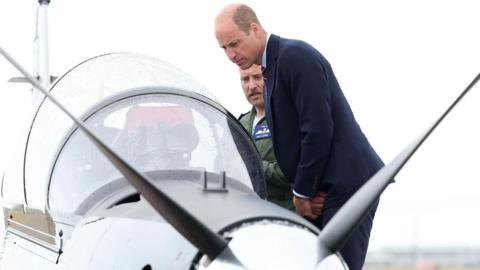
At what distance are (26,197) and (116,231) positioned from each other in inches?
65.9

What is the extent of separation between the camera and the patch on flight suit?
6824mm

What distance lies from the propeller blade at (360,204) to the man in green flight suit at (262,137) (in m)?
1.79

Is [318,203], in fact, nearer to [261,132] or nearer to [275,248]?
[261,132]

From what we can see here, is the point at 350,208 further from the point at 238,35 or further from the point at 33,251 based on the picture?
the point at 33,251

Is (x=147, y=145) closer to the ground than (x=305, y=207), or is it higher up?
higher up

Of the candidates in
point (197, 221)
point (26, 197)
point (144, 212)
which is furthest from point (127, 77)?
point (197, 221)

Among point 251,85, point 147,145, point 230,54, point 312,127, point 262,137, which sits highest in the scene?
point 230,54

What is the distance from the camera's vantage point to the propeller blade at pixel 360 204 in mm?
4156

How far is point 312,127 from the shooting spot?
5.52 metres

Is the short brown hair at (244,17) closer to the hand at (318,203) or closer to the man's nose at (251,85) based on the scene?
the hand at (318,203)

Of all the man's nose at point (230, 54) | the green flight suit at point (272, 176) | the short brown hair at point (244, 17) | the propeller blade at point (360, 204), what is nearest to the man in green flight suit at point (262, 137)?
the green flight suit at point (272, 176)

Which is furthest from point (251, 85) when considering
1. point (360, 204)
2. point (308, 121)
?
point (360, 204)

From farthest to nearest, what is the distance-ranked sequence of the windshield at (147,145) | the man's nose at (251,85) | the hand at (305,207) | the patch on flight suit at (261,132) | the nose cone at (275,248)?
the man's nose at (251,85) → the patch on flight suit at (261,132) → the hand at (305,207) → the windshield at (147,145) → the nose cone at (275,248)

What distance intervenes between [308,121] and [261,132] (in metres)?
1.37
